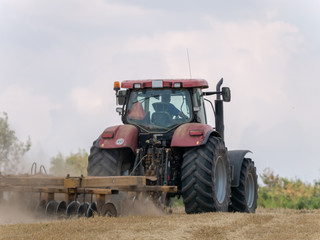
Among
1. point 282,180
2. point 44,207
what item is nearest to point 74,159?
point 282,180

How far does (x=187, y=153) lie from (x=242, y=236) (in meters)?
2.63

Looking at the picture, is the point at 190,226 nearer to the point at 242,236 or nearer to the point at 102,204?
the point at 242,236

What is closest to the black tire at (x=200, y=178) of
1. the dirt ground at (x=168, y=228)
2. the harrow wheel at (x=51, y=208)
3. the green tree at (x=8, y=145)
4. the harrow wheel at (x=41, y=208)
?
the dirt ground at (x=168, y=228)

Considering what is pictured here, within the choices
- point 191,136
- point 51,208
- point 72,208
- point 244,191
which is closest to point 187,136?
point 191,136

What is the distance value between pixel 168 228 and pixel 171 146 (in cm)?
255

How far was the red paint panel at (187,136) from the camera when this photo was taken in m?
8.94

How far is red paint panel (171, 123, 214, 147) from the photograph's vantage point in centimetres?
894

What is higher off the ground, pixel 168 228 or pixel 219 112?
pixel 219 112

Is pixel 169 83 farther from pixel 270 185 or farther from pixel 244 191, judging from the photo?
pixel 270 185

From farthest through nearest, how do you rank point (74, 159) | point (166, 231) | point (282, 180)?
1. point (74, 159)
2. point (282, 180)
3. point (166, 231)

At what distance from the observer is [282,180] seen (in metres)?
20.6

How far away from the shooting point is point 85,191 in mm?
7887

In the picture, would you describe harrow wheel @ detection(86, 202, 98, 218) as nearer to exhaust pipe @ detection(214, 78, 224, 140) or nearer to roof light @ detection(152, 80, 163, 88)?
roof light @ detection(152, 80, 163, 88)

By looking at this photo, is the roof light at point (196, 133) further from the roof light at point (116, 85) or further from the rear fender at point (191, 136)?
the roof light at point (116, 85)
